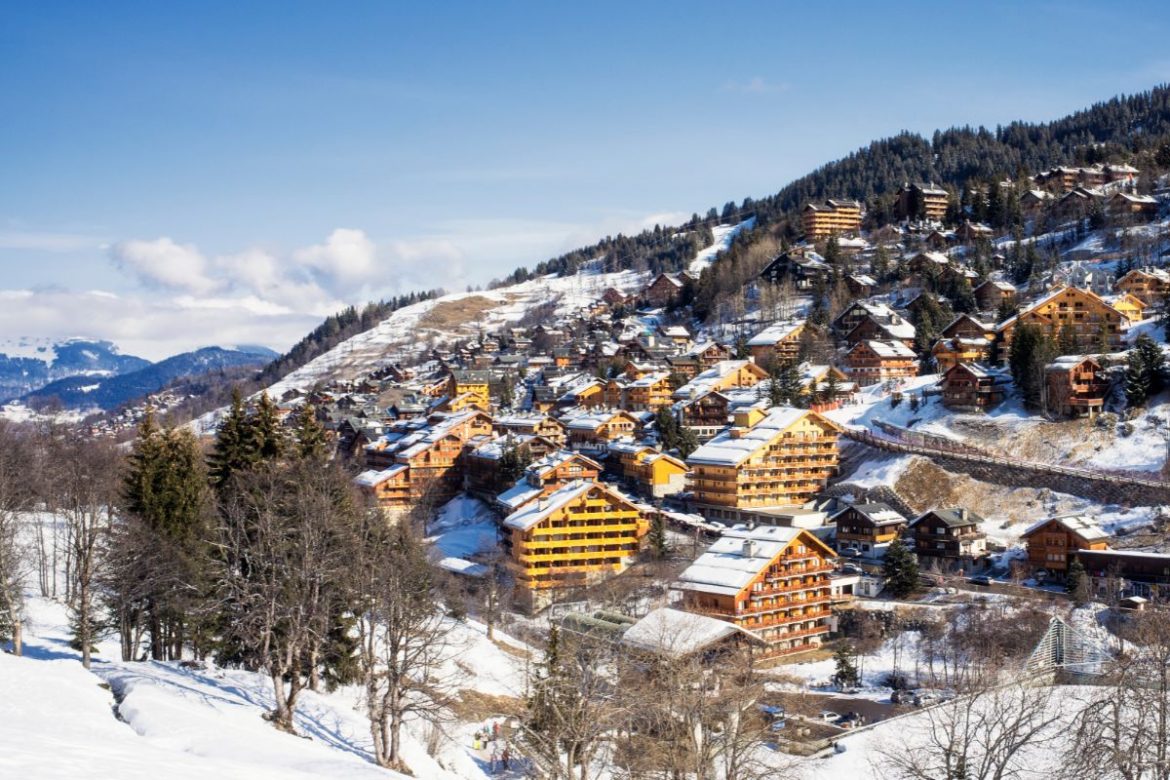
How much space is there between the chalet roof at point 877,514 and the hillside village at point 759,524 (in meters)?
0.22

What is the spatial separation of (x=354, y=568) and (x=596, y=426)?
53.7m

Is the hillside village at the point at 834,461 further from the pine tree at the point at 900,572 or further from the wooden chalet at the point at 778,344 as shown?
the wooden chalet at the point at 778,344

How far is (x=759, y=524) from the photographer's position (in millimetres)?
63000

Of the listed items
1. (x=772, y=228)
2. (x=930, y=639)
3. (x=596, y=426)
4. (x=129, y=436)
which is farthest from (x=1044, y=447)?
(x=129, y=436)

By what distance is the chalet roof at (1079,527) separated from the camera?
48062 millimetres

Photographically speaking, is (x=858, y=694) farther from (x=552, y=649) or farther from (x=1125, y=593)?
(x=552, y=649)

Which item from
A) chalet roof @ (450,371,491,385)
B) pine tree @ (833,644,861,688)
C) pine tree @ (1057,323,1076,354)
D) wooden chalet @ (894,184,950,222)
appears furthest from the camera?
wooden chalet @ (894,184,950,222)

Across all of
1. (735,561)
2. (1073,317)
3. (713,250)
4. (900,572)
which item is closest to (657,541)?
(735,561)

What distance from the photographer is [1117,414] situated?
60.4 metres

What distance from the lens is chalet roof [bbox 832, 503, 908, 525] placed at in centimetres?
5644

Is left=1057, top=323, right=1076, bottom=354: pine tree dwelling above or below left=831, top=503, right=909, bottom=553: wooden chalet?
above

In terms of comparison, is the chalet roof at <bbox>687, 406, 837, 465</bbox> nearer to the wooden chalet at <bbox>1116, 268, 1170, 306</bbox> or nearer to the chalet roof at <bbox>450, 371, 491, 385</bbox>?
the wooden chalet at <bbox>1116, 268, 1170, 306</bbox>

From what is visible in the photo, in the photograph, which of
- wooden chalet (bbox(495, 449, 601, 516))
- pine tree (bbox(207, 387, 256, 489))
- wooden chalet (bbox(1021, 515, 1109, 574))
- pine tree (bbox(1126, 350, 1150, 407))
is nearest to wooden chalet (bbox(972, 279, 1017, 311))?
pine tree (bbox(1126, 350, 1150, 407))

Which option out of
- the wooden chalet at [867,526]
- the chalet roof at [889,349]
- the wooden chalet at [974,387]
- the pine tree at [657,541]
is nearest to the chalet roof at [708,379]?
the chalet roof at [889,349]
